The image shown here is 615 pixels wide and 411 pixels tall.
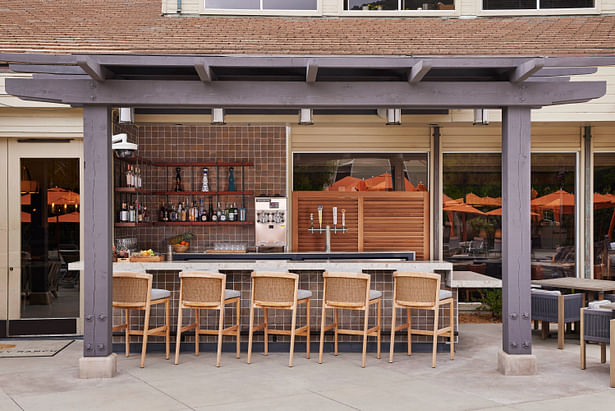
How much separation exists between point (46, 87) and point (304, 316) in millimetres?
3713

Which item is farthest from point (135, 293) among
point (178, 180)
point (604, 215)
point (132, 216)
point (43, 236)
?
point (604, 215)

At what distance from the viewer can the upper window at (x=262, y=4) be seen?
34.3 ft

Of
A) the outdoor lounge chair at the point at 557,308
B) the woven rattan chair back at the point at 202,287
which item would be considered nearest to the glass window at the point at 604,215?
the outdoor lounge chair at the point at 557,308

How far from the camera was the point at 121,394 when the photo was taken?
579 centimetres

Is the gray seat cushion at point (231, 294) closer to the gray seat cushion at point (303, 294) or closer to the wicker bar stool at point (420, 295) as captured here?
the gray seat cushion at point (303, 294)

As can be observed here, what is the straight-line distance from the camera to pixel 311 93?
20.8 ft

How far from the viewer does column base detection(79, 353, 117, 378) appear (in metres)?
6.34

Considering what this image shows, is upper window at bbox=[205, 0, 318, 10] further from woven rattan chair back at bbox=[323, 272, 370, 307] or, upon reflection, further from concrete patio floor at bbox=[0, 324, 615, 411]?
concrete patio floor at bbox=[0, 324, 615, 411]

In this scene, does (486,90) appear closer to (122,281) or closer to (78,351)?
(122,281)

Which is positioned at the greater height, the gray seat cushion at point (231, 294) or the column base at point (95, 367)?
the gray seat cushion at point (231, 294)

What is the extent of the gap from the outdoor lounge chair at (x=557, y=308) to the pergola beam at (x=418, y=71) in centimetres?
348

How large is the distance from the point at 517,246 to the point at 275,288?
2.48 m

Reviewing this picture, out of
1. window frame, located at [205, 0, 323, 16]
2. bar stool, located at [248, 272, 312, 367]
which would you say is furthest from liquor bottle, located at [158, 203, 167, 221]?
bar stool, located at [248, 272, 312, 367]

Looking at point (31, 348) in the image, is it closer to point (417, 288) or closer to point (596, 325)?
point (417, 288)
